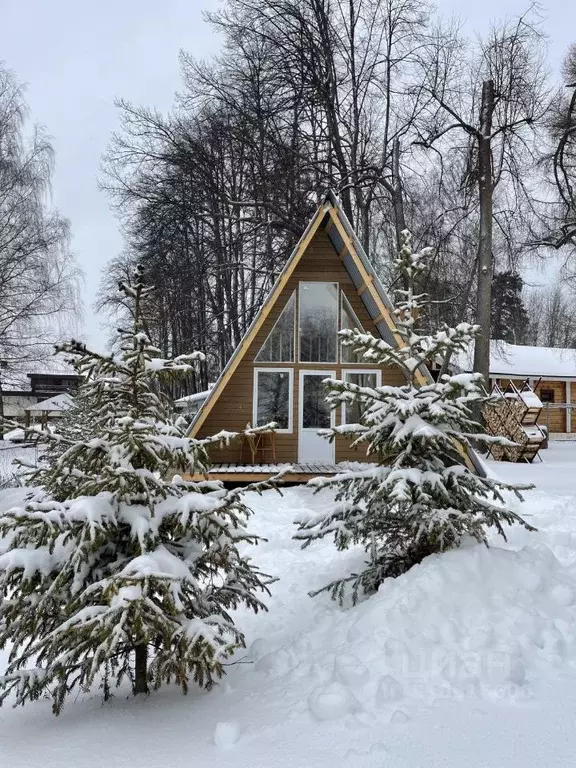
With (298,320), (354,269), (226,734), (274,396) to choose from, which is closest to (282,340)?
(298,320)

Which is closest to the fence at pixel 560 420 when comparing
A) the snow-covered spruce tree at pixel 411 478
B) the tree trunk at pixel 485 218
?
the tree trunk at pixel 485 218

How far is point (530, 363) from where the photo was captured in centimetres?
2480

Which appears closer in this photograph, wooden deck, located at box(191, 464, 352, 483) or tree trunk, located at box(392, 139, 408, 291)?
wooden deck, located at box(191, 464, 352, 483)

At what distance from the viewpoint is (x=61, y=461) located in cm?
332

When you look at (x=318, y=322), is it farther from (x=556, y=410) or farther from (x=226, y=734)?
(x=556, y=410)

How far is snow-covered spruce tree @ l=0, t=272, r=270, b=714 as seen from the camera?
2.90 m

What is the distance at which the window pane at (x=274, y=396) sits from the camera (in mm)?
11562

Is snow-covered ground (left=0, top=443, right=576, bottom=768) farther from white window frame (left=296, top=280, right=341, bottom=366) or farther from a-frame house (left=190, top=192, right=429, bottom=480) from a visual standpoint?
white window frame (left=296, top=280, right=341, bottom=366)

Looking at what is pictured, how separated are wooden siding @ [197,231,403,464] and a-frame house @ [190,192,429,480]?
0.02m

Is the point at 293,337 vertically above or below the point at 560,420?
above

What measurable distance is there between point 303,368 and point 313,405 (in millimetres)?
798

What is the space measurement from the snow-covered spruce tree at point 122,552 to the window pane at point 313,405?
791 cm

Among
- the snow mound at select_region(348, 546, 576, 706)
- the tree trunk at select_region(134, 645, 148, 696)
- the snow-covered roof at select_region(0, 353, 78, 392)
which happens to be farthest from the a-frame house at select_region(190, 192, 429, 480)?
the snow-covered roof at select_region(0, 353, 78, 392)

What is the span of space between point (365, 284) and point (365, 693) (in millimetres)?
8501
